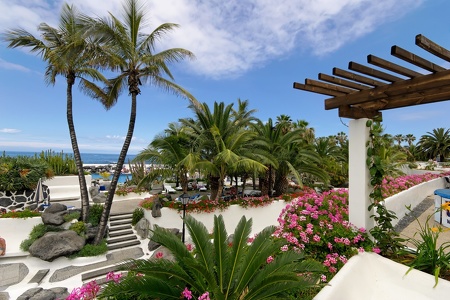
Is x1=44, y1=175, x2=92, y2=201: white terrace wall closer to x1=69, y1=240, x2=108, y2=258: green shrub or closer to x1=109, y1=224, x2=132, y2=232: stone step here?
x1=109, y1=224, x2=132, y2=232: stone step

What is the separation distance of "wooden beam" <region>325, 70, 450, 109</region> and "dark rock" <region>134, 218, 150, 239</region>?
33.0ft

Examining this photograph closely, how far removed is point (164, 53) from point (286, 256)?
29.8 feet

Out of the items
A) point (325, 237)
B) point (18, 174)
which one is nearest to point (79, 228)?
point (18, 174)

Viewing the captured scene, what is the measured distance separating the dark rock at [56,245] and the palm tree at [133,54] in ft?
2.71

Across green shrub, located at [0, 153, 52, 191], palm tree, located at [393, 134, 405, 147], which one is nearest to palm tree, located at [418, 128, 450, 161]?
palm tree, located at [393, 134, 405, 147]

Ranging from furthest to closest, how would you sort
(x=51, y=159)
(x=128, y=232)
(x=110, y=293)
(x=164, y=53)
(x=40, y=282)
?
(x=51, y=159) < (x=128, y=232) < (x=164, y=53) < (x=40, y=282) < (x=110, y=293)

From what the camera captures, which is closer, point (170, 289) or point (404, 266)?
point (170, 289)

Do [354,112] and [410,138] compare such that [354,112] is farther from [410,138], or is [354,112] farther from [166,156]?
[410,138]

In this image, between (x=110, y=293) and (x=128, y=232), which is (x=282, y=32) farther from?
(x=128, y=232)

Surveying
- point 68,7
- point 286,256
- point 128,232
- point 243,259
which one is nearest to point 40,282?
point 128,232

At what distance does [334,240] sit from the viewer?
3740mm

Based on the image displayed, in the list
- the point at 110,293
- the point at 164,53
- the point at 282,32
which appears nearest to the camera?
the point at 110,293

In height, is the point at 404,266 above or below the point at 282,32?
below

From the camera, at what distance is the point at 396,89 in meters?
3.17
